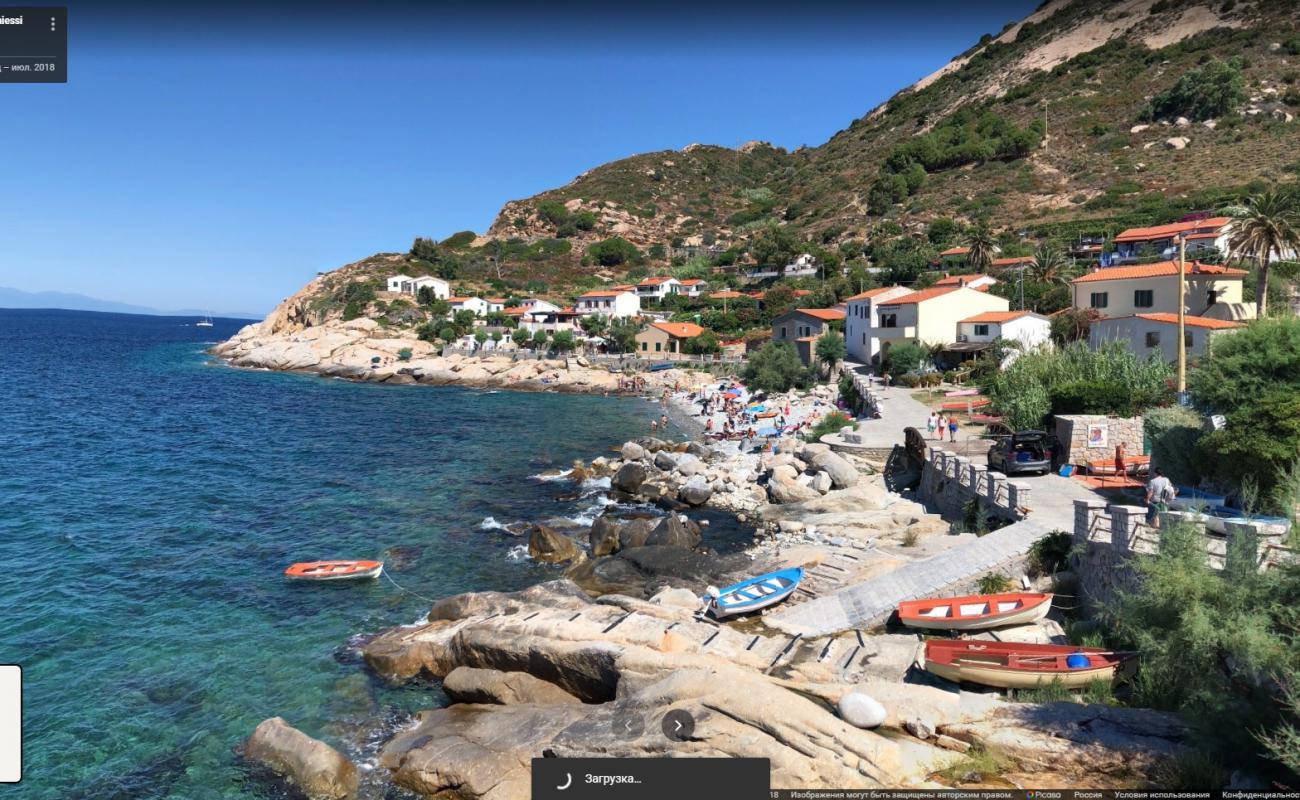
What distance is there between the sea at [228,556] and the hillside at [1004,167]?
56.7 metres

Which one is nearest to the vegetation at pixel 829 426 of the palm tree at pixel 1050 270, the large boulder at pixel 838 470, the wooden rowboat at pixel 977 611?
the large boulder at pixel 838 470

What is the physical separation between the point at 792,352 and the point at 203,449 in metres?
40.8

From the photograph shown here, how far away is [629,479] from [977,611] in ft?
59.7

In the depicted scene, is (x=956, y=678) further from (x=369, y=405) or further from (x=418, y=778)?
(x=369, y=405)

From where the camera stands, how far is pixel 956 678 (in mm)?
13062

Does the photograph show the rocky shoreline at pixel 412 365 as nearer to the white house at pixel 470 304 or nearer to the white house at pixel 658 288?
the white house at pixel 470 304

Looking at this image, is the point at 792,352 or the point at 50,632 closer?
the point at 50,632

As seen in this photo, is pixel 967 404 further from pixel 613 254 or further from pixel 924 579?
pixel 613 254

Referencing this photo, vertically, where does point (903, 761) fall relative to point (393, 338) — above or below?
below

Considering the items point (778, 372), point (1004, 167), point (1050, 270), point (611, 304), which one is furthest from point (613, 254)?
point (1050, 270)

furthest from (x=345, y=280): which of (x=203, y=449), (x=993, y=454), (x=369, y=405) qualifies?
(x=993, y=454)

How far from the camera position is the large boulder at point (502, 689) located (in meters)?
13.8

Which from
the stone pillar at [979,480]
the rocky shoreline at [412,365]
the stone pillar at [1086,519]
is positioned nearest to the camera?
the stone pillar at [1086,519]

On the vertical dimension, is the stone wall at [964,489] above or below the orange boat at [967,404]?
below
